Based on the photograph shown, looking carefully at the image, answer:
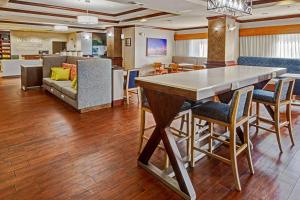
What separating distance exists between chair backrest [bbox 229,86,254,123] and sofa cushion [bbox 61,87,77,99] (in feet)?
10.8

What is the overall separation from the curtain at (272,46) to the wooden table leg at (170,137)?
724 centimetres

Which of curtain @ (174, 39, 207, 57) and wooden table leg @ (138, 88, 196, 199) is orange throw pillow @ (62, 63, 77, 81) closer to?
wooden table leg @ (138, 88, 196, 199)

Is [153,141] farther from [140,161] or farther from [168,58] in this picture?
[168,58]

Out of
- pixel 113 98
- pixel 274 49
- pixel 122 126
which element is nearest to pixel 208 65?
pixel 274 49

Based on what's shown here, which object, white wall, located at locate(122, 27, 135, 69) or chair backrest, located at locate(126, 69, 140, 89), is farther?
white wall, located at locate(122, 27, 135, 69)

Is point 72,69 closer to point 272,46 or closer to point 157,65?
point 157,65

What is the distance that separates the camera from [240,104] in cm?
217

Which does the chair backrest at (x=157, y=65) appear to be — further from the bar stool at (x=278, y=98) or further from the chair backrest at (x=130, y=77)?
the bar stool at (x=278, y=98)

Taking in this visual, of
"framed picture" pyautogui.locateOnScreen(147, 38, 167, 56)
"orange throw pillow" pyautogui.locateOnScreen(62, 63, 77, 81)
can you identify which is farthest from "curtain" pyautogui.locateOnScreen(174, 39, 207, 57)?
"orange throw pillow" pyautogui.locateOnScreen(62, 63, 77, 81)

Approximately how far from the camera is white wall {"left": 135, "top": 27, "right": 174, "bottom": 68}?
9938 millimetres

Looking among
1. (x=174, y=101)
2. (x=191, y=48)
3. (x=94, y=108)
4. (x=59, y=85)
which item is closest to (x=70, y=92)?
(x=94, y=108)

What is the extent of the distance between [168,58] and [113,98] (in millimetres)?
6829

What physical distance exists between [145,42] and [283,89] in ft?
25.8

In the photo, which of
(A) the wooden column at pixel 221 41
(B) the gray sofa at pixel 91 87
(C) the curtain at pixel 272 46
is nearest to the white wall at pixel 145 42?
(A) the wooden column at pixel 221 41
